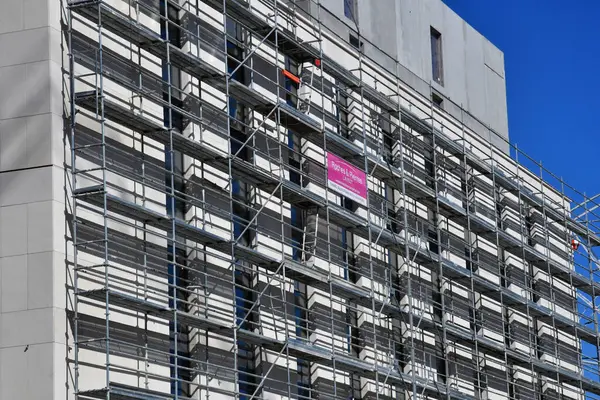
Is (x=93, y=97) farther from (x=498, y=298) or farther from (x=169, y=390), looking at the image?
(x=498, y=298)

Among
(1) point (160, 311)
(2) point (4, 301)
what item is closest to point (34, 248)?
(2) point (4, 301)

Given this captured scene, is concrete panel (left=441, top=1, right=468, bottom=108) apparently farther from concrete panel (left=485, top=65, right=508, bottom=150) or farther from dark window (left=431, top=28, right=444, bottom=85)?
concrete panel (left=485, top=65, right=508, bottom=150)

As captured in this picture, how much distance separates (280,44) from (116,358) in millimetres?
10941

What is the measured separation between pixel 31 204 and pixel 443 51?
67.5 feet

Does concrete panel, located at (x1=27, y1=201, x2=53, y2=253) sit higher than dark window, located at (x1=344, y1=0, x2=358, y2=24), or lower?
lower

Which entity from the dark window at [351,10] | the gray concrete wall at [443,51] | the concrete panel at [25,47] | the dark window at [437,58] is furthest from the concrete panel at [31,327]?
the dark window at [437,58]

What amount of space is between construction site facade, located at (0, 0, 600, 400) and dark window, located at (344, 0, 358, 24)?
0.27 feet

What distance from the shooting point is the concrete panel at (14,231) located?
26.7m

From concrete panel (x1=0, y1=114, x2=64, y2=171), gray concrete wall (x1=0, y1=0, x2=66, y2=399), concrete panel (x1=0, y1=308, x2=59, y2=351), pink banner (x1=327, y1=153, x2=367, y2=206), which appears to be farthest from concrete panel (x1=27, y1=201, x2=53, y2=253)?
pink banner (x1=327, y1=153, x2=367, y2=206)

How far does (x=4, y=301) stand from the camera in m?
26.6

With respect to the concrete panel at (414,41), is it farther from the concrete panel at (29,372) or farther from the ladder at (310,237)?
the concrete panel at (29,372)

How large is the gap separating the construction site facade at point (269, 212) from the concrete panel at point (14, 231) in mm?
38

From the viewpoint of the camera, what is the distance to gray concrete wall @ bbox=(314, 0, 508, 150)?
4100cm

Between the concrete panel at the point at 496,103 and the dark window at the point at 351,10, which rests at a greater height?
the concrete panel at the point at 496,103
